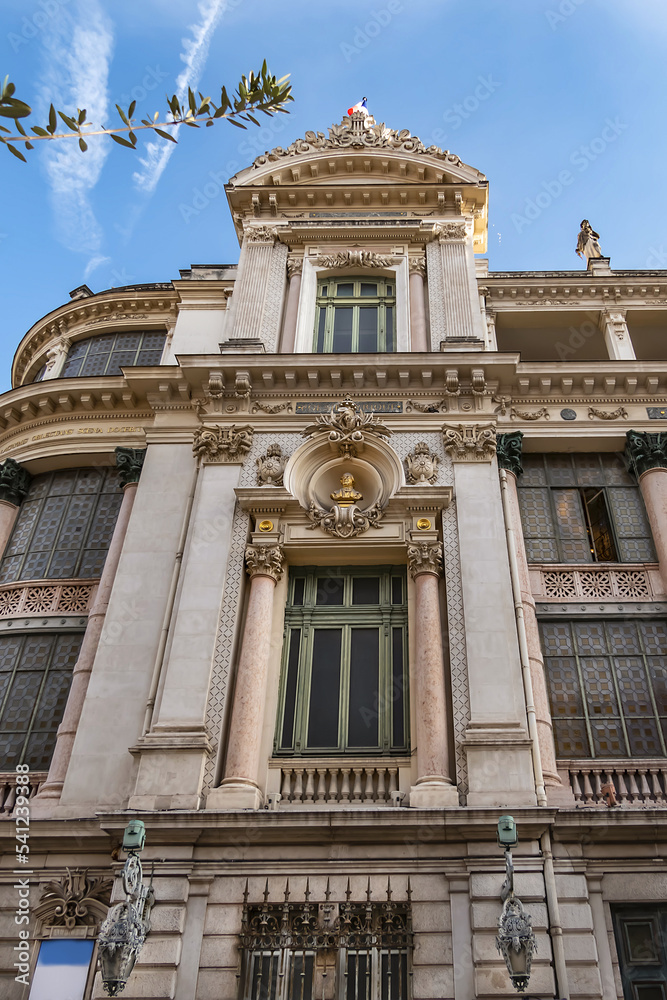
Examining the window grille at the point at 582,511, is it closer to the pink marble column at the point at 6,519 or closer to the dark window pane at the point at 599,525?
the dark window pane at the point at 599,525

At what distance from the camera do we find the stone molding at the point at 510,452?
18797 mm

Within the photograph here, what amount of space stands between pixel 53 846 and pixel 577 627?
10817 mm

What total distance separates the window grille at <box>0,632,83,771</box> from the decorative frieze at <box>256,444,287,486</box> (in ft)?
17.0

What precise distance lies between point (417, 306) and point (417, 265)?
160 centimetres

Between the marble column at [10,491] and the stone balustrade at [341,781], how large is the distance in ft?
31.2

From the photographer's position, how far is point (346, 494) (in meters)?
17.9

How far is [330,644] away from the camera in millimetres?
16281

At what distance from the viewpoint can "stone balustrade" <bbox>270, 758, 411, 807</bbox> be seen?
1402 cm

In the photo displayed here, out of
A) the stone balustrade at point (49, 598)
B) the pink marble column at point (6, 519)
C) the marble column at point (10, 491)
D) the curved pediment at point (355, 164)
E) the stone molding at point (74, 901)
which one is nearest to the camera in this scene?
the stone molding at point (74, 901)

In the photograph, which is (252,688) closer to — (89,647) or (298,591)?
(298,591)

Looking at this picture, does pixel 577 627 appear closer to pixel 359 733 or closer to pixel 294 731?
pixel 359 733

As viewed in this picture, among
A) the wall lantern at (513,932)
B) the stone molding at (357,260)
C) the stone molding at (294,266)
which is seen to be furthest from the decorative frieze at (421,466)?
the wall lantern at (513,932)

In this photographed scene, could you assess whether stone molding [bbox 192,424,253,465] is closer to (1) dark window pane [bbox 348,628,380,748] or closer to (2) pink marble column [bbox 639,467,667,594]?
(1) dark window pane [bbox 348,628,380,748]

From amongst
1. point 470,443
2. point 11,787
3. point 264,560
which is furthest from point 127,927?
point 470,443
